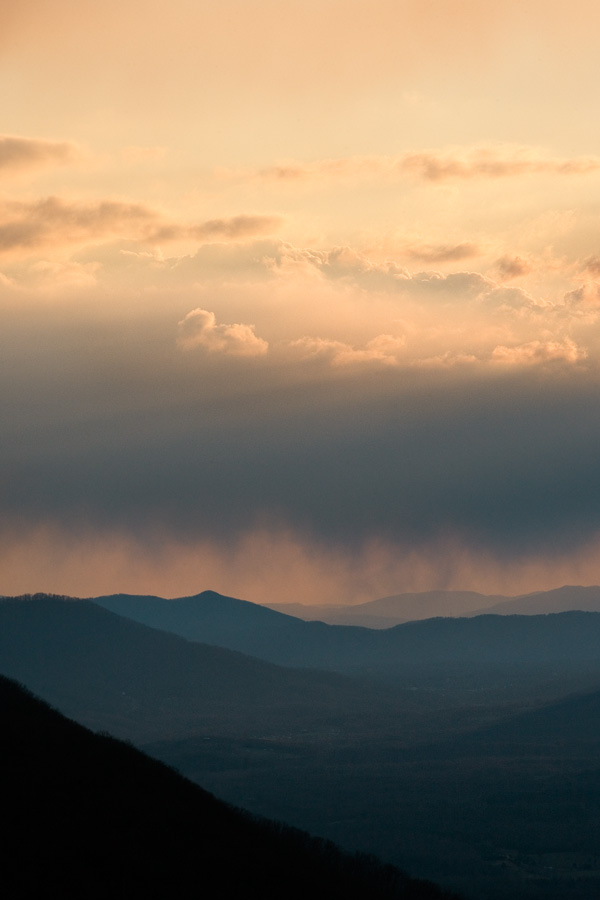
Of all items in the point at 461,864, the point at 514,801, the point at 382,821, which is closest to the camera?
the point at 461,864

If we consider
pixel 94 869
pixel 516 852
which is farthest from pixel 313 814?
pixel 94 869

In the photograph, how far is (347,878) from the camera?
82938 mm

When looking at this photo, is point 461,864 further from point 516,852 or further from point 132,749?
point 132,749

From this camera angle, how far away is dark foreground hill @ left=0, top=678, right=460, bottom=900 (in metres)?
55.1

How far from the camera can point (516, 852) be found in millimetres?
166375

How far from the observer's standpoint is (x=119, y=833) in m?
62.3

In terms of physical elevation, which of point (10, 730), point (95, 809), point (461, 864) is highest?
point (10, 730)

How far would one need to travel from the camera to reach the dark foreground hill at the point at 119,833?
55094 millimetres

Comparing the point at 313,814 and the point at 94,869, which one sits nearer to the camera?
the point at 94,869

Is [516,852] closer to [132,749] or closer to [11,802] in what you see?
[132,749]

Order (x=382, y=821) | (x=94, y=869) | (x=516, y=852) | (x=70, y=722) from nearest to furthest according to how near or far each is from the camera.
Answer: (x=94, y=869) → (x=70, y=722) → (x=516, y=852) → (x=382, y=821)

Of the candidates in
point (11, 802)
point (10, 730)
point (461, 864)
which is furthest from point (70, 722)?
point (461, 864)

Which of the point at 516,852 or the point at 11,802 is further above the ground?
the point at 11,802

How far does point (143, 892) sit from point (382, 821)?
132m
